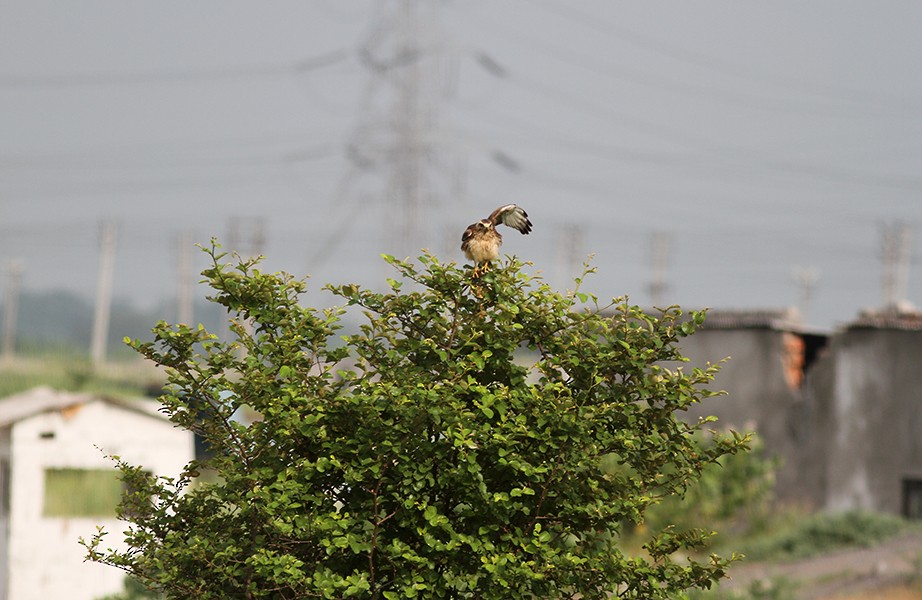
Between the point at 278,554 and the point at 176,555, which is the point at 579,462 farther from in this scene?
the point at 176,555

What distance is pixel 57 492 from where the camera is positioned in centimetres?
1653

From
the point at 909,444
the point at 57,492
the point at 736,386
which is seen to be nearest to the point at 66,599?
the point at 57,492

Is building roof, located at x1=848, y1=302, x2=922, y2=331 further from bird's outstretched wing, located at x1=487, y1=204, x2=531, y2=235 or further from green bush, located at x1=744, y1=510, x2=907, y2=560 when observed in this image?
bird's outstretched wing, located at x1=487, y1=204, x2=531, y2=235

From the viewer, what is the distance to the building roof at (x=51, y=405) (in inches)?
645

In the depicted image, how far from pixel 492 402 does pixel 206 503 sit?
180 cm

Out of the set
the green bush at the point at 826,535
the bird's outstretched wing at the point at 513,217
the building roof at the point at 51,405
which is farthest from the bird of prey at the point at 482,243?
the green bush at the point at 826,535

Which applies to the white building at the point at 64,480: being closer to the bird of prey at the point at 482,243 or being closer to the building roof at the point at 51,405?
the building roof at the point at 51,405

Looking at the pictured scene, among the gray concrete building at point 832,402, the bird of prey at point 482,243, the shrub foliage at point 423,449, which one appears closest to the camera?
the shrub foliage at point 423,449

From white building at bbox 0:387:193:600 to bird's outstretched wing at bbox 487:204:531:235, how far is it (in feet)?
32.7

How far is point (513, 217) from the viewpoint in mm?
7598

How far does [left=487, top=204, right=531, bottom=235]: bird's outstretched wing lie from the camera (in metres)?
7.54

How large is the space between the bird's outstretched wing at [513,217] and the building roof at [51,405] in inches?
386

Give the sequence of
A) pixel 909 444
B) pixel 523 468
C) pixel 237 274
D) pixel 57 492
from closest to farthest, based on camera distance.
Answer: pixel 523 468, pixel 237 274, pixel 57 492, pixel 909 444

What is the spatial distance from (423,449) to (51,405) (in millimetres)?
11139
